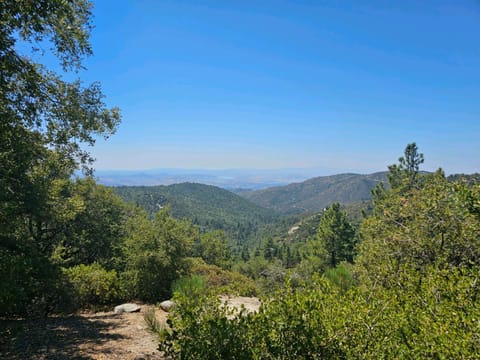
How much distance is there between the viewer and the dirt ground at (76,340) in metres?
5.20

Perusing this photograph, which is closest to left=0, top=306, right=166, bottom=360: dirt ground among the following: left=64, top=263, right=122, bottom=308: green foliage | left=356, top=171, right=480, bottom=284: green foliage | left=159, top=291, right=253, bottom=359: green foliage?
left=159, top=291, right=253, bottom=359: green foliage

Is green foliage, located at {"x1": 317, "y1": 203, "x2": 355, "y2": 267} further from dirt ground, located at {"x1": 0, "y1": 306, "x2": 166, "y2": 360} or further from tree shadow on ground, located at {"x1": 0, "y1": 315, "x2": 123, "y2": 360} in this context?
tree shadow on ground, located at {"x1": 0, "y1": 315, "x2": 123, "y2": 360}

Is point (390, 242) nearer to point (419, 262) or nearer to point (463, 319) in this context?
point (419, 262)

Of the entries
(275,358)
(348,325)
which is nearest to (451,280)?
(348,325)

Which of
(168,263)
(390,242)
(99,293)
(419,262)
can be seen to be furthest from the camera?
(168,263)

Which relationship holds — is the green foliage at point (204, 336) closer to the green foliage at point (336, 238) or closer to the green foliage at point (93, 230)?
the green foliage at point (93, 230)

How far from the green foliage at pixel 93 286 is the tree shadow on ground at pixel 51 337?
6.59ft

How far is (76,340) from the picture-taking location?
5.96m

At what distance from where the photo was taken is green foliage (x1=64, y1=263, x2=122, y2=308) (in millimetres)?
9546

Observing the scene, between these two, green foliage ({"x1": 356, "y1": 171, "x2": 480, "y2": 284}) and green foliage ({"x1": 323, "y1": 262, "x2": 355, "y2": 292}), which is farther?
green foliage ({"x1": 356, "y1": 171, "x2": 480, "y2": 284})

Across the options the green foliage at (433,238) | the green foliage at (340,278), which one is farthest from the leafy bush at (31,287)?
the green foliage at (433,238)

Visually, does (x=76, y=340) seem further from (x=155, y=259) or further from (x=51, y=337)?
(x=155, y=259)

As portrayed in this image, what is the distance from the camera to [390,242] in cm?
884

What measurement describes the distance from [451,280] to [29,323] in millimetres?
8996
